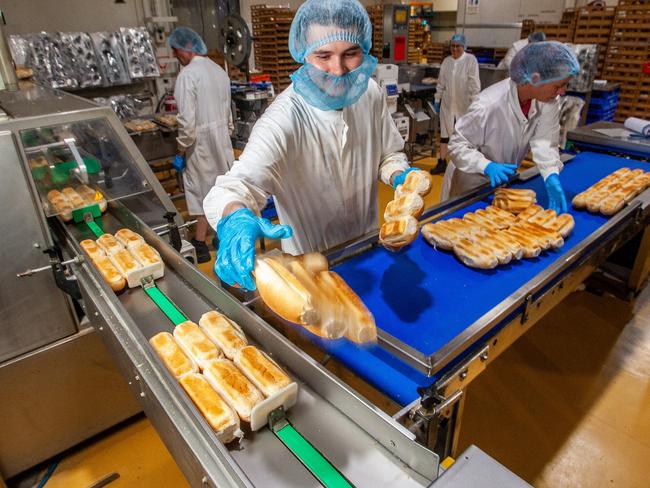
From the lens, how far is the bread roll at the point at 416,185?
1.72 metres

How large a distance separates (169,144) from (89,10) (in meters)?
2.38

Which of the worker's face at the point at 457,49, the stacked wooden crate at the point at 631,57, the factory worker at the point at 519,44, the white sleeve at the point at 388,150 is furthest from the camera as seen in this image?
the worker's face at the point at 457,49

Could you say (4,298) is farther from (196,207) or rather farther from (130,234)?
(196,207)

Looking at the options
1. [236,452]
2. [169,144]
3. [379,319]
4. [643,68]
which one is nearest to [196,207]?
[169,144]

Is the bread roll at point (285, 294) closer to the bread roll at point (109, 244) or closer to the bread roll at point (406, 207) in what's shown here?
the bread roll at point (406, 207)

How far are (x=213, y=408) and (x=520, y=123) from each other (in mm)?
2728

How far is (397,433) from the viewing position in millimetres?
999

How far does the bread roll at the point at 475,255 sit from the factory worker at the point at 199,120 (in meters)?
3.09

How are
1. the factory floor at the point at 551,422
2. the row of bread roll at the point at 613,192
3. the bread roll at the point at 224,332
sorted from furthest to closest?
the row of bread roll at the point at 613,192 < the factory floor at the point at 551,422 < the bread roll at the point at 224,332

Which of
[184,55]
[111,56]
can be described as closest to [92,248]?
[184,55]

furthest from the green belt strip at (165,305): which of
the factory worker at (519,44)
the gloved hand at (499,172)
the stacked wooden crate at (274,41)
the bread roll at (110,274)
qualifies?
the stacked wooden crate at (274,41)

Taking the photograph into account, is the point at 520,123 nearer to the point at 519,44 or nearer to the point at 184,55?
the point at 184,55

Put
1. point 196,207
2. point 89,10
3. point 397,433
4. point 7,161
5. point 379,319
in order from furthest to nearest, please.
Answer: point 89,10
point 196,207
point 7,161
point 379,319
point 397,433

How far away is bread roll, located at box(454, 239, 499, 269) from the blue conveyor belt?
0.04 meters
